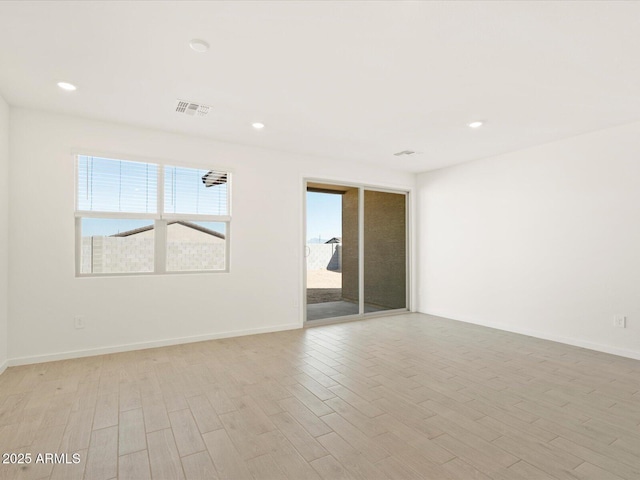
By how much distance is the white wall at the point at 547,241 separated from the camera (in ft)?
12.0

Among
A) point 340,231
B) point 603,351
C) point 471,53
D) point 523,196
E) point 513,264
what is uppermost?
point 471,53

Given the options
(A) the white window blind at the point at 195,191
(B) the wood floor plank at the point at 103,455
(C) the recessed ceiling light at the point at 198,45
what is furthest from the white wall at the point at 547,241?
(B) the wood floor plank at the point at 103,455

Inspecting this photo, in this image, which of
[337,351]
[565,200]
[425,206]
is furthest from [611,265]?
[337,351]

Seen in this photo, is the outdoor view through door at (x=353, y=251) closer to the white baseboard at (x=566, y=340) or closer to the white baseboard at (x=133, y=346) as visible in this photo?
the white baseboard at (x=133, y=346)

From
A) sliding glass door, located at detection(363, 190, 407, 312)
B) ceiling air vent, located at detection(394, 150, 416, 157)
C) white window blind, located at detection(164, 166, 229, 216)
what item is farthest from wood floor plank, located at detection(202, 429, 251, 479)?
ceiling air vent, located at detection(394, 150, 416, 157)

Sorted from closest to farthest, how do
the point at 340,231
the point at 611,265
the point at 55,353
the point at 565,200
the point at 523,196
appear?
the point at 55,353
the point at 611,265
the point at 565,200
the point at 523,196
the point at 340,231

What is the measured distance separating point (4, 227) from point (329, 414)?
344 cm

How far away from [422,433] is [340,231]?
143 inches

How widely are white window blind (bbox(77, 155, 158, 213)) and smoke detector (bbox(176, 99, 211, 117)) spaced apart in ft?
3.10

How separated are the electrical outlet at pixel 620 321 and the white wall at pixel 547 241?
0.04 meters

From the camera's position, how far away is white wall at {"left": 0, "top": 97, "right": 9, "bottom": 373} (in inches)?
122

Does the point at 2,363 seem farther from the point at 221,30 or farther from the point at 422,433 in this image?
the point at 422,433

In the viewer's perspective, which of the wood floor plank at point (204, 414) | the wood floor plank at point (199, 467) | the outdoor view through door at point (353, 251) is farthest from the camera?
the outdoor view through door at point (353, 251)

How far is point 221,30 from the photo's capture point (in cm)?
212
